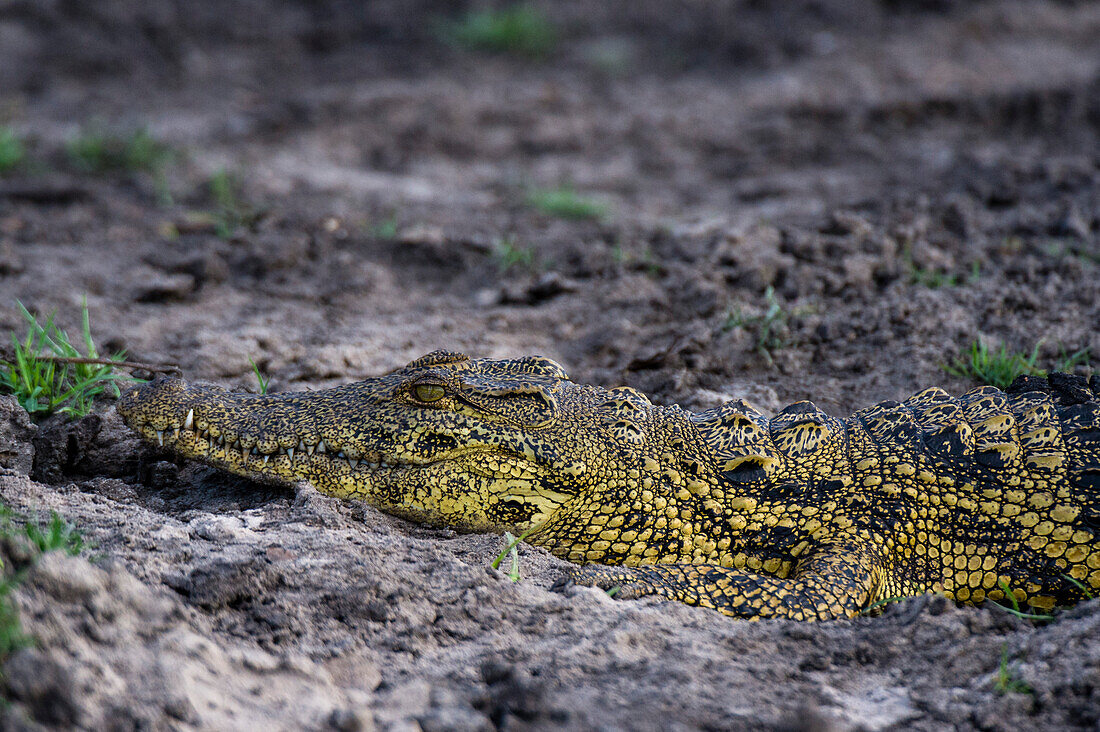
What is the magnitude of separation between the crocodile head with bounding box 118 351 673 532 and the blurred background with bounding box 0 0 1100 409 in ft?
3.09

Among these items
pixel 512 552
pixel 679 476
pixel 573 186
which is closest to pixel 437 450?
pixel 512 552

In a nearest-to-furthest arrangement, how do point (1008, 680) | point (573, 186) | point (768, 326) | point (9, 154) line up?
1. point (1008, 680)
2. point (768, 326)
3. point (9, 154)
4. point (573, 186)

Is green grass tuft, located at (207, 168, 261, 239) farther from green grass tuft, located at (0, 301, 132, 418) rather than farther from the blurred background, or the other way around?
Answer: green grass tuft, located at (0, 301, 132, 418)

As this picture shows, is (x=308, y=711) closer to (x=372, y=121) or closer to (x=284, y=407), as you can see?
(x=284, y=407)

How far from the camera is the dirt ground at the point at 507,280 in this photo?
215 centimetres

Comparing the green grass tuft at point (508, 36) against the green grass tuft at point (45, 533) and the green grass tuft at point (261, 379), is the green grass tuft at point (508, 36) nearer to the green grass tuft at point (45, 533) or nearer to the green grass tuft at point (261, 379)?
the green grass tuft at point (261, 379)

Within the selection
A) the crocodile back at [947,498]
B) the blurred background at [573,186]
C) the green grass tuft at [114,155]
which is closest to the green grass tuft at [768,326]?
the blurred background at [573,186]

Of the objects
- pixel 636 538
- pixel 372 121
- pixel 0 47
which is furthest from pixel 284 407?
pixel 0 47

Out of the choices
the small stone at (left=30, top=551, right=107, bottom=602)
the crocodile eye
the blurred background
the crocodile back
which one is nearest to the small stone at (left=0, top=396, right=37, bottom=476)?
the blurred background

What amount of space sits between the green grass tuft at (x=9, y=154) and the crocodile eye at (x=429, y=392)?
14.9 feet

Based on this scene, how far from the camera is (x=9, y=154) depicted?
19.7 ft

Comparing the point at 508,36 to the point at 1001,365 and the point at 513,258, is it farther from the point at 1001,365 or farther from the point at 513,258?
the point at 1001,365

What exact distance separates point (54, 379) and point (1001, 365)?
13.7 ft

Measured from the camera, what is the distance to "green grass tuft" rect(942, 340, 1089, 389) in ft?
13.3
